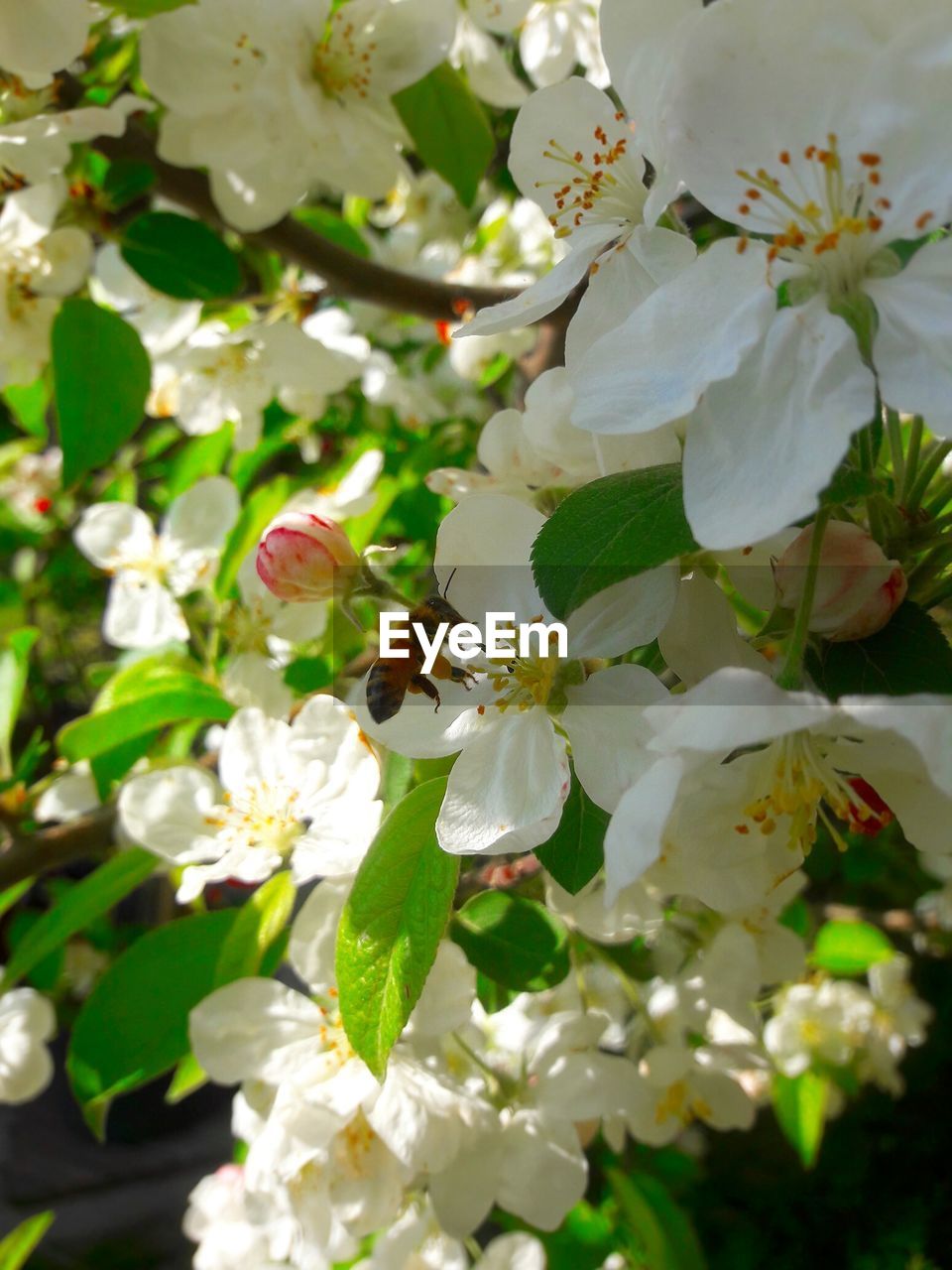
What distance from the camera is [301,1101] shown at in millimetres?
695

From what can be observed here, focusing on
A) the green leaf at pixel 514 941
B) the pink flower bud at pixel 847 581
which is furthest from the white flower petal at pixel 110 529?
the pink flower bud at pixel 847 581

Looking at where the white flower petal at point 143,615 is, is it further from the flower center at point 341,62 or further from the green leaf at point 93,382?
the flower center at point 341,62

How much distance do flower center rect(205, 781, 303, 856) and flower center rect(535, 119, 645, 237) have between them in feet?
1.50

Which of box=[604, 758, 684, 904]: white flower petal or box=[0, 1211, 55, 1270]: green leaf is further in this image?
box=[0, 1211, 55, 1270]: green leaf

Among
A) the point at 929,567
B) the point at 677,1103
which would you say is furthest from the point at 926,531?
the point at 677,1103

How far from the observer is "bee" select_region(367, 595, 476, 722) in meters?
0.57

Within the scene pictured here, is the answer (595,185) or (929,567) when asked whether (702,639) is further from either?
(595,185)

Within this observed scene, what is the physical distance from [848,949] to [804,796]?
109cm

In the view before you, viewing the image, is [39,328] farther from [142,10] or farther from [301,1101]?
[301,1101]

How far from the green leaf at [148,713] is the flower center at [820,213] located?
0.68m

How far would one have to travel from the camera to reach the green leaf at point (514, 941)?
2.27ft

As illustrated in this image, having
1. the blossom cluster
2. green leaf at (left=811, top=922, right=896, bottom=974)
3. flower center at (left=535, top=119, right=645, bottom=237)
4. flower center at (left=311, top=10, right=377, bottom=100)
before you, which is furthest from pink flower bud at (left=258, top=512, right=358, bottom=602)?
green leaf at (left=811, top=922, right=896, bottom=974)

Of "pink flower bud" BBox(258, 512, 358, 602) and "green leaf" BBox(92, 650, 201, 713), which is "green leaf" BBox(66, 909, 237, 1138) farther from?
"pink flower bud" BBox(258, 512, 358, 602)

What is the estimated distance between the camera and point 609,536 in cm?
46
